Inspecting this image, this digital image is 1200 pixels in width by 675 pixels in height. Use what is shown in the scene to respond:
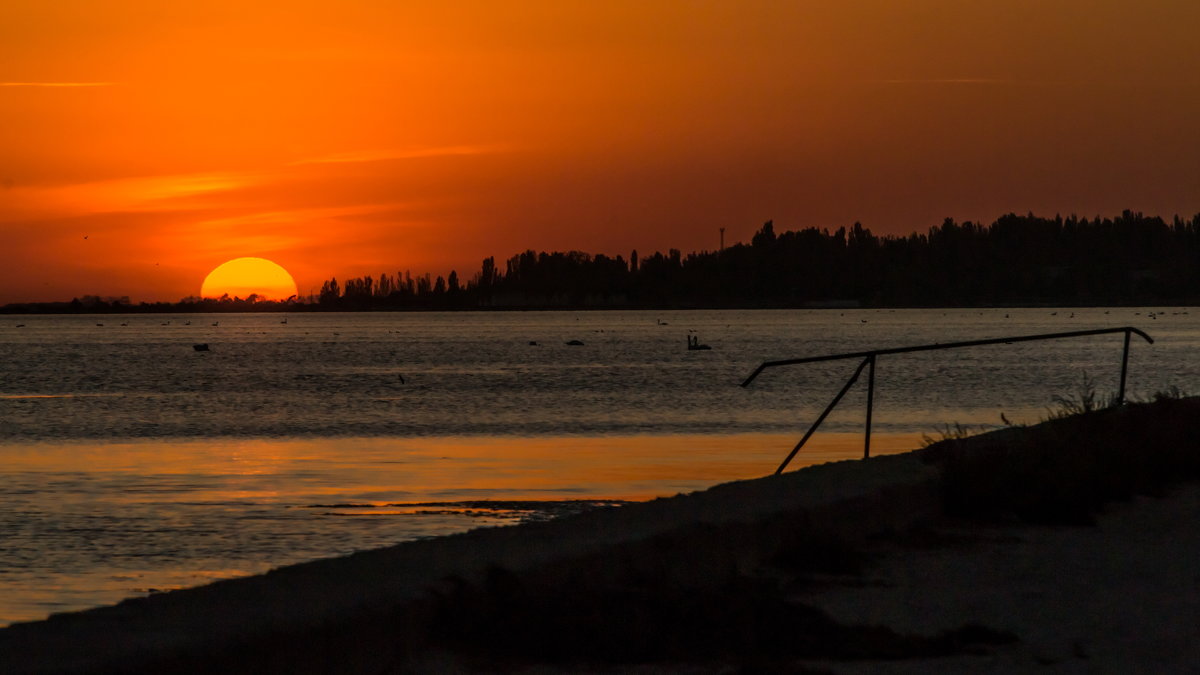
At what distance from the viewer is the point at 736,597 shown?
6.58 m

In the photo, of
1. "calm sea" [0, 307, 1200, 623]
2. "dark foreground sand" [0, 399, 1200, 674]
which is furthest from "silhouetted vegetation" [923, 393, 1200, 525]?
"calm sea" [0, 307, 1200, 623]

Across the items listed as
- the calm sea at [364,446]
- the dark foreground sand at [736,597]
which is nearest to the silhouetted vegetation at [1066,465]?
the dark foreground sand at [736,597]

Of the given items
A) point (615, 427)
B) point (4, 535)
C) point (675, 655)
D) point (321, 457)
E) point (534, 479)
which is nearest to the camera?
point (675, 655)

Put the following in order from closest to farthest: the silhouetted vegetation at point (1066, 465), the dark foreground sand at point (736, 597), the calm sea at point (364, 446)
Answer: the dark foreground sand at point (736, 597) → the silhouetted vegetation at point (1066, 465) → the calm sea at point (364, 446)

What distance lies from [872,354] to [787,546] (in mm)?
4505

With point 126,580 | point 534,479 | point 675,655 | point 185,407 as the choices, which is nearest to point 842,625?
point 675,655

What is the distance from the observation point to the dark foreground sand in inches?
205

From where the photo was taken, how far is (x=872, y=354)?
39.7ft

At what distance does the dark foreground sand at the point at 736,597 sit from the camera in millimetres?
5219

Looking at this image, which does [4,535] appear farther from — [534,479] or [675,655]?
[675,655]

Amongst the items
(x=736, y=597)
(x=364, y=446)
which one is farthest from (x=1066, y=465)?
(x=364, y=446)

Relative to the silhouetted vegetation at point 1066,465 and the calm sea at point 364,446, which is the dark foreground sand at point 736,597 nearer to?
the silhouetted vegetation at point 1066,465

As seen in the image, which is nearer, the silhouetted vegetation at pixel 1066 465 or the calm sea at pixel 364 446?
the silhouetted vegetation at pixel 1066 465

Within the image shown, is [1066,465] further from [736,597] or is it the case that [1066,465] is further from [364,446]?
[364,446]
